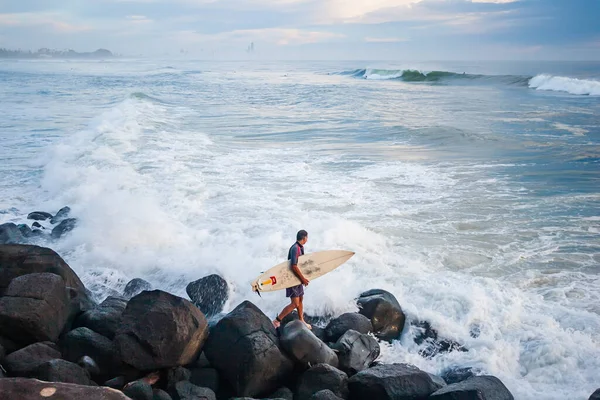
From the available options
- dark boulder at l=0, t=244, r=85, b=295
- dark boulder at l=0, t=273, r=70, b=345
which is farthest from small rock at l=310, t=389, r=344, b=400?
dark boulder at l=0, t=244, r=85, b=295

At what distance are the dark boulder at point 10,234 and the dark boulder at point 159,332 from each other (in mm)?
5405

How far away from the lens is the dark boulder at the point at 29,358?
17.4ft

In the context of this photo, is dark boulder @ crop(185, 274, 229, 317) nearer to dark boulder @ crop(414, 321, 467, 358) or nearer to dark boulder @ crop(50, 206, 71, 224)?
dark boulder @ crop(414, 321, 467, 358)

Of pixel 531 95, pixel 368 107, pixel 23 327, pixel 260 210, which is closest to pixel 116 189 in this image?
pixel 260 210

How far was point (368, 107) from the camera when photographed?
3575cm

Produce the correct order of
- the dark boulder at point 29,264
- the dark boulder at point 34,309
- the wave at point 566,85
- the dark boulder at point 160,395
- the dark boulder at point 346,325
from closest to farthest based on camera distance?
the dark boulder at point 160,395
the dark boulder at point 34,309
the dark boulder at point 346,325
the dark boulder at point 29,264
the wave at point 566,85

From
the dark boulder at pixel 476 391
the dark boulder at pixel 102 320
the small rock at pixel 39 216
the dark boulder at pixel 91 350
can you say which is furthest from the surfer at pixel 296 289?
the small rock at pixel 39 216

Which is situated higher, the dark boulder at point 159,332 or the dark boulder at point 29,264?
the dark boulder at point 29,264

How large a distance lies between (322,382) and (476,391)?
148cm

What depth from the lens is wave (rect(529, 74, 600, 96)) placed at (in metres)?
48.0

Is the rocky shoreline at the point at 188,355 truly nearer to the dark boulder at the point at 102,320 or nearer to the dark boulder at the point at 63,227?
the dark boulder at the point at 102,320

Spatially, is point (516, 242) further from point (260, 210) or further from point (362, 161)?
point (362, 161)

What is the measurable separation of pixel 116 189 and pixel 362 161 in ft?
26.2

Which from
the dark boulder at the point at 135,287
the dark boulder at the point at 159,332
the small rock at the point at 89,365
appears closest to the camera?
the small rock at the point at 89,365
